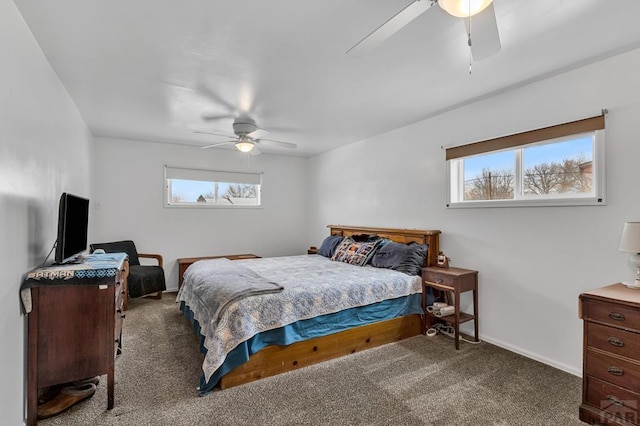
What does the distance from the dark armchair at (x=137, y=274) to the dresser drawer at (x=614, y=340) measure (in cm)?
462

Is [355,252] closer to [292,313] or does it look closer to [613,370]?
[292,313]

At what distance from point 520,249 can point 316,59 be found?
95.9 inches

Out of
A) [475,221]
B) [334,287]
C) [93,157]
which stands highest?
[93,157]

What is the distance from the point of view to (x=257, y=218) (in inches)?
236

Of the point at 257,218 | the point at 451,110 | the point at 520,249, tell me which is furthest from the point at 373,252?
the point at 257,218

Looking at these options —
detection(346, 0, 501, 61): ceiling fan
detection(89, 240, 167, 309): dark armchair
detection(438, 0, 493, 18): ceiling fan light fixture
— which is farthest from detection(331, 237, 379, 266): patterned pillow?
detection(438, 0, 493, 18): ceiling fan light fixture

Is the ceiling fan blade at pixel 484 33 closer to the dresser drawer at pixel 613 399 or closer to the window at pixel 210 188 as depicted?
the dresser drawer at pixel 613 399

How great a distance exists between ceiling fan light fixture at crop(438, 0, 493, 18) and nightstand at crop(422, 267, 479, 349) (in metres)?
2.32

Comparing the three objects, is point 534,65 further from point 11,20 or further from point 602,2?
point 11,20

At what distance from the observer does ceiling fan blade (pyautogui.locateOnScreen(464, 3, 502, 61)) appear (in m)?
1.49

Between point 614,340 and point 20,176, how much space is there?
3.58 metres

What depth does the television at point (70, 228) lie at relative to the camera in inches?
78.2

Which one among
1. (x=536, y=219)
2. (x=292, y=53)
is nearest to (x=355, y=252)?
(x=536, y=219)

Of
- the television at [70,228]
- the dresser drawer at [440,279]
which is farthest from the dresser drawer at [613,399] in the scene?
the television at [70,228]
